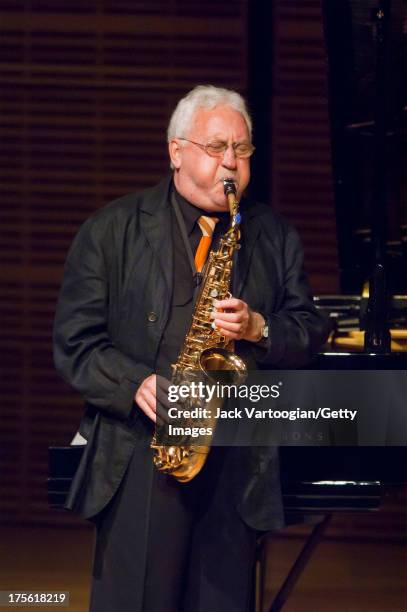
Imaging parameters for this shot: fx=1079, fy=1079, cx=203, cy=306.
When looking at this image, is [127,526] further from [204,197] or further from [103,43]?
[103,43]

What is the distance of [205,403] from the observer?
2.25 metres

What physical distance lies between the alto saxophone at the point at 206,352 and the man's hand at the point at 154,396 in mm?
52

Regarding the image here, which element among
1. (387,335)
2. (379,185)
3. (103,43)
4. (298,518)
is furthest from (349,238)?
(103,43)

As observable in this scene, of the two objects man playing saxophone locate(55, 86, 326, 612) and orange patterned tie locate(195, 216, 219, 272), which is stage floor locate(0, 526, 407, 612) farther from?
orange patterned tie locate(195, 216, 219, 272)

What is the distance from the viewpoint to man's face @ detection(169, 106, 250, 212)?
223cm

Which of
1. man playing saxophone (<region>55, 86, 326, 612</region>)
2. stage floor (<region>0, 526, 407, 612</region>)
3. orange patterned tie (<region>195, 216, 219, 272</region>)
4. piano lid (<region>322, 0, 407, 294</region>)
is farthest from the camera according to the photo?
stage floor (<region>0, 526, 407, 612</region>)

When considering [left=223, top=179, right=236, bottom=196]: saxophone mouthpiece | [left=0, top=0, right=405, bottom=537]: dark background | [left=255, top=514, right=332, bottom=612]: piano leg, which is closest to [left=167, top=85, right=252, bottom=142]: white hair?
[left=223, top=179, right=236, bottom=196]: saxophone mouthpiece

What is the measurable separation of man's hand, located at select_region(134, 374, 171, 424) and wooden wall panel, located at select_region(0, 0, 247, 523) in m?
2.53

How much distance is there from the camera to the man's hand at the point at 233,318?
2.08m

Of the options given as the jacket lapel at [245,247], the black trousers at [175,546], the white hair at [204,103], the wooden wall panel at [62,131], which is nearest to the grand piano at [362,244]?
the black trousers at [175,546]

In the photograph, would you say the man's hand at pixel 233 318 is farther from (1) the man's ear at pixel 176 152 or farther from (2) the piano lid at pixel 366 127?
(2) the piano lid at pixel 366 127

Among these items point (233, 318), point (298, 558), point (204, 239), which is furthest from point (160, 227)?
point (298, 558)

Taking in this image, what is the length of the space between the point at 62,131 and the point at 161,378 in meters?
2.66

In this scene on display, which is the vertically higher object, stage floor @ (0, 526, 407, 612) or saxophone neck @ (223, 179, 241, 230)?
saxophone neck @ (223, 179, 241, 230)
